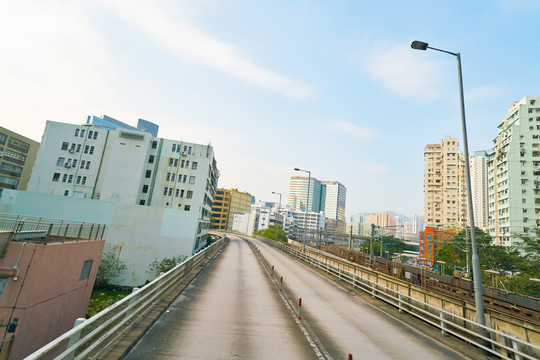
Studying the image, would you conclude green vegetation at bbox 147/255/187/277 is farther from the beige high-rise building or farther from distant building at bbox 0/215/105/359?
the beige high-rise building

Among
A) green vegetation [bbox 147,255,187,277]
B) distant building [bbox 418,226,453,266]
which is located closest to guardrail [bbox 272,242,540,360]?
distant building [bbox 418,226,453,266]

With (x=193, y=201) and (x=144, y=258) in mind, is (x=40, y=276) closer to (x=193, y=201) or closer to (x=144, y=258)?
(x=144, y=258)

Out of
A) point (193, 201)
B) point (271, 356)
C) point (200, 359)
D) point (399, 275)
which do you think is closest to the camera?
point (200, 359)

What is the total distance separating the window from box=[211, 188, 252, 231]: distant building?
121 m

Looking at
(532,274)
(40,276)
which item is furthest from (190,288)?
(532,274)

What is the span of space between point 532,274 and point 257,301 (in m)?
48.4

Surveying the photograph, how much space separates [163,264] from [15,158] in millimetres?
56339

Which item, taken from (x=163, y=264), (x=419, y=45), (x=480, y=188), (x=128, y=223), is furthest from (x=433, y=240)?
(x=480, y=188)

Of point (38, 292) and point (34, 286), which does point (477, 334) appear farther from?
point (38, 292)

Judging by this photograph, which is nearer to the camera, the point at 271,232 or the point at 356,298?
the point at 356,298

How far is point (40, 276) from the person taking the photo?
16.0m

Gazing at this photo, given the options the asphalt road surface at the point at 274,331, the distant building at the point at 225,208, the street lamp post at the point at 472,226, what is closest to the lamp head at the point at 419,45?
the street lamp post at the point at 472,226

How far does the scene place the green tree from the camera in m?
44.0

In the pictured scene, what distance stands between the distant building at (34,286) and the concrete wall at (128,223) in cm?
2769
